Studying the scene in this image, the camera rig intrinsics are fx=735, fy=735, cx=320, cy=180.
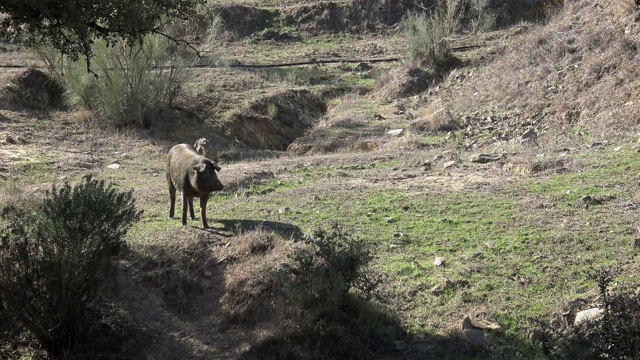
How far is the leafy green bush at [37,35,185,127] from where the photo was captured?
73.8 ft

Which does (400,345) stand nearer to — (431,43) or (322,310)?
(322,310)

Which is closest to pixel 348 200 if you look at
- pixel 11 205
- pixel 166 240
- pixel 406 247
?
pixel 406 247

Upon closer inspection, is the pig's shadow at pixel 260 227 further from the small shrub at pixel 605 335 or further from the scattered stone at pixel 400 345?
the small shrub at pixel 605 335

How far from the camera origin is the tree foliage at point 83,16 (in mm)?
8859

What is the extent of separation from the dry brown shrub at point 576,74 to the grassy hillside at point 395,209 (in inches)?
Result: 2.5

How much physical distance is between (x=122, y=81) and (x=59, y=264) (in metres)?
14.5

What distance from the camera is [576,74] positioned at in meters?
19.0

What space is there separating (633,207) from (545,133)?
6.15m

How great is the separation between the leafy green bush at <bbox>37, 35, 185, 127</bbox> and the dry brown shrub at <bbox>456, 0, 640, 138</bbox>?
9.38 m

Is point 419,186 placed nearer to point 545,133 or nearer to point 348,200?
point 348,200

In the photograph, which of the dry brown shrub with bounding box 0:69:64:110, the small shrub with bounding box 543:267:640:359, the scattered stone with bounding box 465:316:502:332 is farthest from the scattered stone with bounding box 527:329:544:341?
the dry brown shrub with bounding box 0:69:64:110

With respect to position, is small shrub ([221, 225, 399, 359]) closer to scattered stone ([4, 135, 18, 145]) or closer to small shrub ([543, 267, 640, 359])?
small shrub ([543, 267, 640, 359])

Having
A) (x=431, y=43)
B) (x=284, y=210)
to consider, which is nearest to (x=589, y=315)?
(x=284, y=210)

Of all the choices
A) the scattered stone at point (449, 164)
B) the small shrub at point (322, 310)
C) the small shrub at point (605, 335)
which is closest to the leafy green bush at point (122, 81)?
the scattered stone at point (449, 164)
